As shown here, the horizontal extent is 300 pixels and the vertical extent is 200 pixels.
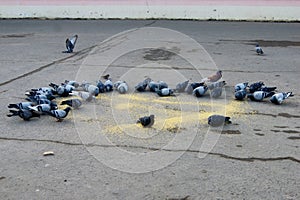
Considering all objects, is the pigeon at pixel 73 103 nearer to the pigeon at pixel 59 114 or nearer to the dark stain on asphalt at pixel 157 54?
the pigeon at pixel 59 114

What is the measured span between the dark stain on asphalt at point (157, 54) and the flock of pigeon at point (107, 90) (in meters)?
2.15

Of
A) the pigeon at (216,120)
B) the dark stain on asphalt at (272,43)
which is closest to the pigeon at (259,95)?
the pigeon at (216,120)

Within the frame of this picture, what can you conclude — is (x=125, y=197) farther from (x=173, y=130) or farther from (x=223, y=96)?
(x=223, y=96)

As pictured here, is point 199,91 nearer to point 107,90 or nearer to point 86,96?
point 107,90

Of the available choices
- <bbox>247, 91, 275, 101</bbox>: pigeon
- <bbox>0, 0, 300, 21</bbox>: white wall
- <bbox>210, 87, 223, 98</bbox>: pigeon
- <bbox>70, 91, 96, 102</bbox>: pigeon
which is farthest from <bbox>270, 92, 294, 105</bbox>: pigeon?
<bbox>0, 0, 300, 21</bbox>: white wall

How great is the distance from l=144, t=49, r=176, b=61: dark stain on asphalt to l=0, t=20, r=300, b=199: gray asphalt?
0.18 meters

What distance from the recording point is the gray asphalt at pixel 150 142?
284 cm

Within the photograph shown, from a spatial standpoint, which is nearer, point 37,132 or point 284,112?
point 37,132

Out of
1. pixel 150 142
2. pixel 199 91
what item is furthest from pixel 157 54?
pixel 150 142

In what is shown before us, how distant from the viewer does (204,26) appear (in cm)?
1207

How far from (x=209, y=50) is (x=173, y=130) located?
15.6 feet

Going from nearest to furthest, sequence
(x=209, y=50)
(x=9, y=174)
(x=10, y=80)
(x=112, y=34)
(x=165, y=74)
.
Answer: (x=9, y=174), (x=10, y=80), (x=165, y=74), (x=209, y=50), (x=112, y=34)

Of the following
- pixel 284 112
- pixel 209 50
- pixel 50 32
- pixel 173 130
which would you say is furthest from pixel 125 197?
pixel 50 32

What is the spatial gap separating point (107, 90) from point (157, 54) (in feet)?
9.08
